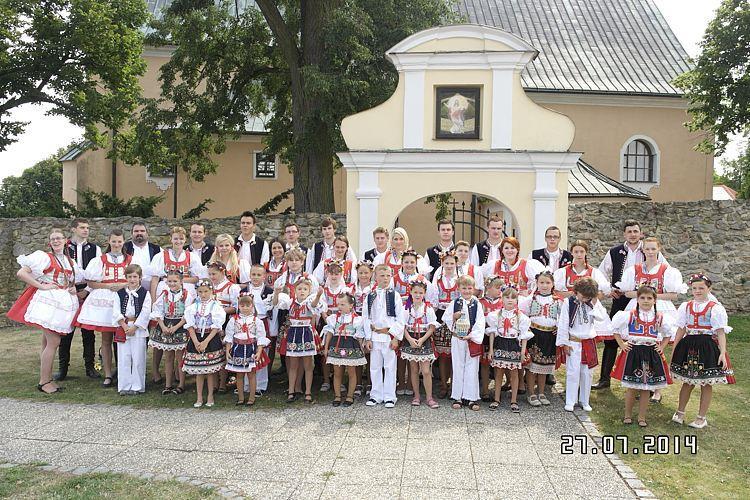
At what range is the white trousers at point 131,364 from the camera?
743 centimetres

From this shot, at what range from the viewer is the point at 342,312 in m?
7.02

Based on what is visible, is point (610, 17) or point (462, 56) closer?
point (462, 56)

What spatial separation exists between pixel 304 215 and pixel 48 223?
6.14 metres

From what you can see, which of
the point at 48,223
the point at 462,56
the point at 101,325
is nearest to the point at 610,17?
the point at 462,56

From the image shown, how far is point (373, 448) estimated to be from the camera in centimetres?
555

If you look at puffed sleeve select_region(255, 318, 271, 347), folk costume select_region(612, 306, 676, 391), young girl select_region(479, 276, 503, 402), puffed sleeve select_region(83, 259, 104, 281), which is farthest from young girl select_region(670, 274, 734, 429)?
puffed sleeve select_region(83, 259, 104, 281)

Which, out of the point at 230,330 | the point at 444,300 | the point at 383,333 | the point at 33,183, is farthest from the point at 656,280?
the point at 33,183

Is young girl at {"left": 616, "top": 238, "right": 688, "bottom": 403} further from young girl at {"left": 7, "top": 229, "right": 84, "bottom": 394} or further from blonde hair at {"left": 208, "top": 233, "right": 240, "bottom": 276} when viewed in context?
young girl at {"left": 7, "top": 229, "right": 84, "bottom": 394}

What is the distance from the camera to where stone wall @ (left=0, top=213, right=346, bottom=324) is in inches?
528

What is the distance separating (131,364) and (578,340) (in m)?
5.38

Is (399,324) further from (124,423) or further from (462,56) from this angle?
(462,56)

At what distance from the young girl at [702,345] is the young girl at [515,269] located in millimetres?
1746

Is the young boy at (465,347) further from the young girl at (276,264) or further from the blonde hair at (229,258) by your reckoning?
the blonde hair at (229,258)

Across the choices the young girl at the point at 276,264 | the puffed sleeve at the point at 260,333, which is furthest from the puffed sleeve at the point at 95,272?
the puffed sleeve at the point at 260,333
